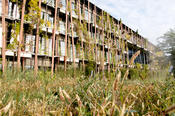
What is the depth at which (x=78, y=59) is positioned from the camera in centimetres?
1040

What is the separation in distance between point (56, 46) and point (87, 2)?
6229 mm

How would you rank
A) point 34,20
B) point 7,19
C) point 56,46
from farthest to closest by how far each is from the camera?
1. point 56,46
2. point 7,19
3. point 34,20

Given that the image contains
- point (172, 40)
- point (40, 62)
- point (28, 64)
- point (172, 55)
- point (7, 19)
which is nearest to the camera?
point (7, 19)

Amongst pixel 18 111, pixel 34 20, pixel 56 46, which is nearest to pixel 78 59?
pixel 56 46

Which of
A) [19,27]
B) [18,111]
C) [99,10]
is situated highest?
[99,10]

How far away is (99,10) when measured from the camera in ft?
48.9

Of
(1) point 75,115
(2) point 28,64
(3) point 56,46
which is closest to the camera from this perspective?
(1) point 75,115

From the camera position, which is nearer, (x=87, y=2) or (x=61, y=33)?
(x=61, y=33)

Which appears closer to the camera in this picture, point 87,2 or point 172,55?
point 87,2

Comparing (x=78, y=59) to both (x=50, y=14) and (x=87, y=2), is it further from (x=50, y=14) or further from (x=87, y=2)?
(x=87, y=2)

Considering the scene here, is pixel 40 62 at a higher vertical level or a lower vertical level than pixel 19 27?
lower

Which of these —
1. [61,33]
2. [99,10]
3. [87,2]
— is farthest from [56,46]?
[99,10]

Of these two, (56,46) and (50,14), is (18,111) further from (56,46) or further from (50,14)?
(50,14)

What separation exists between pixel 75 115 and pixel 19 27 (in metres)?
6.78
